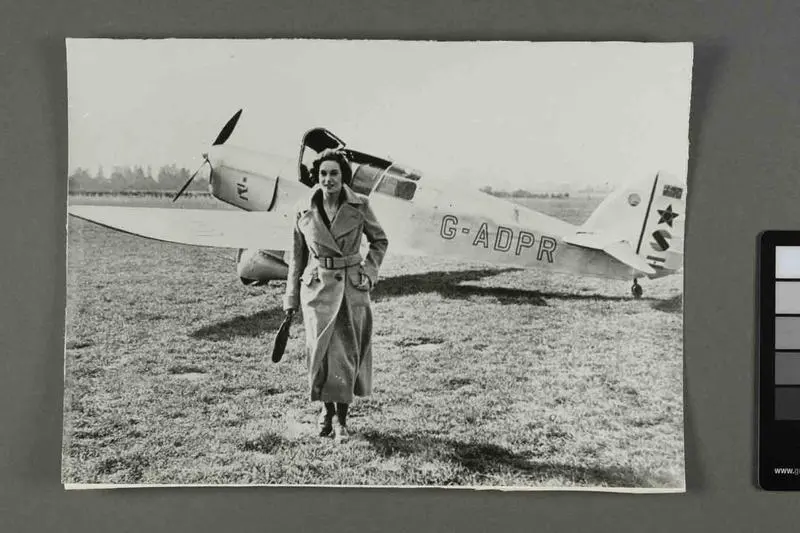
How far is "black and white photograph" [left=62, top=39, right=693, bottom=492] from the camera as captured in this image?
1.48m

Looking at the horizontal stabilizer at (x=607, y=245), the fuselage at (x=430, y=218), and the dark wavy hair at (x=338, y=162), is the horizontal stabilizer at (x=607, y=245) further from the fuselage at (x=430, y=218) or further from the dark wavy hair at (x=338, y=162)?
the dark wavy hair at (x=338, y=162)

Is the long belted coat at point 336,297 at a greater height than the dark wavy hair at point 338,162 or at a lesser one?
lesser

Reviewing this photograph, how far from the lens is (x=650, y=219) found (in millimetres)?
1509

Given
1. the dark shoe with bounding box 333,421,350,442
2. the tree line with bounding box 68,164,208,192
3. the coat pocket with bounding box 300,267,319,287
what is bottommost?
the dark shoe with bounding box 333,421,350,442

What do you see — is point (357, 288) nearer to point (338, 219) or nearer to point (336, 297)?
point (336, 297)

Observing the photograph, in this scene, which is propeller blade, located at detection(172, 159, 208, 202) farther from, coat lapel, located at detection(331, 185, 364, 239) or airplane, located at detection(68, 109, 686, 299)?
coat lapel, located at detection(331, 185, 364, 239)

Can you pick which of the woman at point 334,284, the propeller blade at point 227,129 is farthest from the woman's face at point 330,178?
the propeller blade at point 227,129

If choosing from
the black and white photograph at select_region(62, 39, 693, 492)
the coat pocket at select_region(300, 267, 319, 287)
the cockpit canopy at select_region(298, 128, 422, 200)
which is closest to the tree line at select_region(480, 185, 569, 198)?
the black and white photograph at select_region(62, 39, 693, 492)

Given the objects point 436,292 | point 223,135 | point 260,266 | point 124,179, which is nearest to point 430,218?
point 436,292

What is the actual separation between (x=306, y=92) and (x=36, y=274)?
2.44 feet

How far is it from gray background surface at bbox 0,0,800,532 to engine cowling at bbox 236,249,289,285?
418 millimetres

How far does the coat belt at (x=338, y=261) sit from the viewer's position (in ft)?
4.90

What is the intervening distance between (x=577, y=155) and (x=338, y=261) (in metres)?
0.59

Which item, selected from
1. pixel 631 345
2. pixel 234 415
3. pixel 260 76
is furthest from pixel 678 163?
pixel 234 415
